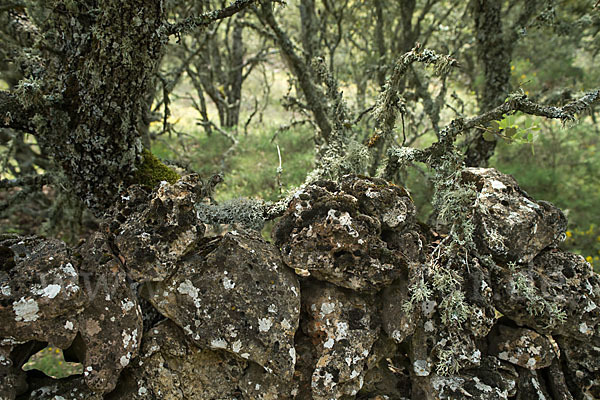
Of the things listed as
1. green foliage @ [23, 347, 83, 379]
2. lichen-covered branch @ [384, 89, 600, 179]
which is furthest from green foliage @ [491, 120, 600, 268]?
green foliage @ [23, 347, 83, 379]

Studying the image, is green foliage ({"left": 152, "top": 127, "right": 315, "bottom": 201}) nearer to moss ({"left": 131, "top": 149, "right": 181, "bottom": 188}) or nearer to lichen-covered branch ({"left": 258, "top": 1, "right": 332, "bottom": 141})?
lichen-covered branch ({"left": 258, "top": 1, "right": 332, "bottom": 141})

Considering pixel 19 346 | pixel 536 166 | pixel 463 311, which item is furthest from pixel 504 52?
pixel 19 346

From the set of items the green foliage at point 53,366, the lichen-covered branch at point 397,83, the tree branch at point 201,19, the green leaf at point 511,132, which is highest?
the tree branch at point 201,19

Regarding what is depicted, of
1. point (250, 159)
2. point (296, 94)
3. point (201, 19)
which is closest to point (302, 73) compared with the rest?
point (201, 19)

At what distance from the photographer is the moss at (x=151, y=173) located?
3020mm

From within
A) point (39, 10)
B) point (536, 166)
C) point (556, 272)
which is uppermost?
point (39, 10)

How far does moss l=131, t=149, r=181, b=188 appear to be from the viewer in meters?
3.02

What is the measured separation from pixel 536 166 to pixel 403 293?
707 centimetres

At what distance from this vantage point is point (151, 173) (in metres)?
3.08

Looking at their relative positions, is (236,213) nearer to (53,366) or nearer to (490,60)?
(53,366)

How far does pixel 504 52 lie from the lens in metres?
4.67

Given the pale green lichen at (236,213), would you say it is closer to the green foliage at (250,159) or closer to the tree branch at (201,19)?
the tree branch at (201,19)

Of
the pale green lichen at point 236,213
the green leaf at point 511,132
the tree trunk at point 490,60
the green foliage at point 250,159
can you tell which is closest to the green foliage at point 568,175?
the tree trunk at point 490,60

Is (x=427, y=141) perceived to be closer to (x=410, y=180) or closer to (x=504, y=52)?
(x=410, y=180)
